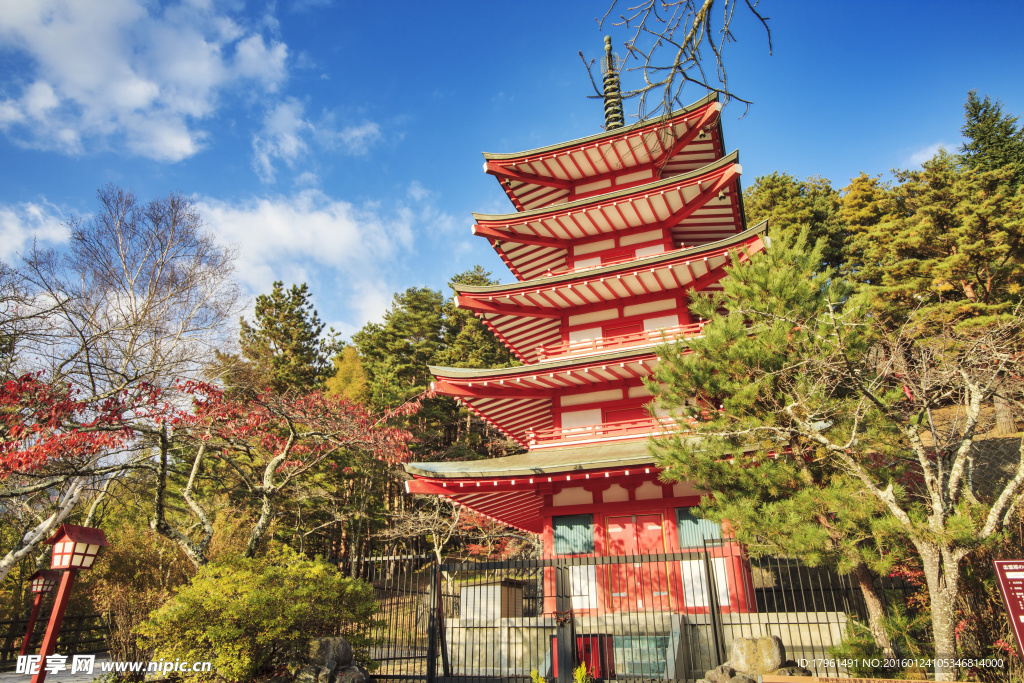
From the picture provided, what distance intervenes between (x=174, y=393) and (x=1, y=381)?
3.41 meters

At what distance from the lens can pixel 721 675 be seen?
7570 millimetres

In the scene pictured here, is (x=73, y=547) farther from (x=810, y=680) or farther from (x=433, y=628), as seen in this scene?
(x=810, y=680)

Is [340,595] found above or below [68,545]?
below

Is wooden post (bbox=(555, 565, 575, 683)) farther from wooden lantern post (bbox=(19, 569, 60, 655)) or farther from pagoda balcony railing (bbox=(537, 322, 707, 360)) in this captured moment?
wooden lantern post (bbox=(19, 569, 60, 655))

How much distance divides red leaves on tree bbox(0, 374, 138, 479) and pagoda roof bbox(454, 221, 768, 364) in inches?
318

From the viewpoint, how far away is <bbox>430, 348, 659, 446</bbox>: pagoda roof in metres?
12.4

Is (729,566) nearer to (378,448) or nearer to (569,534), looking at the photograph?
(569,534)

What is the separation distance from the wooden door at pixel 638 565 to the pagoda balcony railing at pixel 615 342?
13.5ft

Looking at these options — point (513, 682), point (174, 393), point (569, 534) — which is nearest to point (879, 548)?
point (513, 682)

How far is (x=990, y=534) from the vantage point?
6.68 m

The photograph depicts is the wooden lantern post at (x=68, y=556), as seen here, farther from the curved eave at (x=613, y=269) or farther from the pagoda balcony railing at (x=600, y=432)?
the curved eave at (x=613, y=269)

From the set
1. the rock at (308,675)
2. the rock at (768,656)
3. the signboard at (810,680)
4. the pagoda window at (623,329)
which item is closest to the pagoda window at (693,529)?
the rock at (768,656)

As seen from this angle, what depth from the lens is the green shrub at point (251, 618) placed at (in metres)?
8.63

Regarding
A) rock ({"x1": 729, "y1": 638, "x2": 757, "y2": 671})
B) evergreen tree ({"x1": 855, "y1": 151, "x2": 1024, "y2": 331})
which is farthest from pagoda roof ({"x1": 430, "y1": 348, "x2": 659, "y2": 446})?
evergreen tree ({"x1": 855, "y1": 151, "x2": 1024, "y2": 331})
